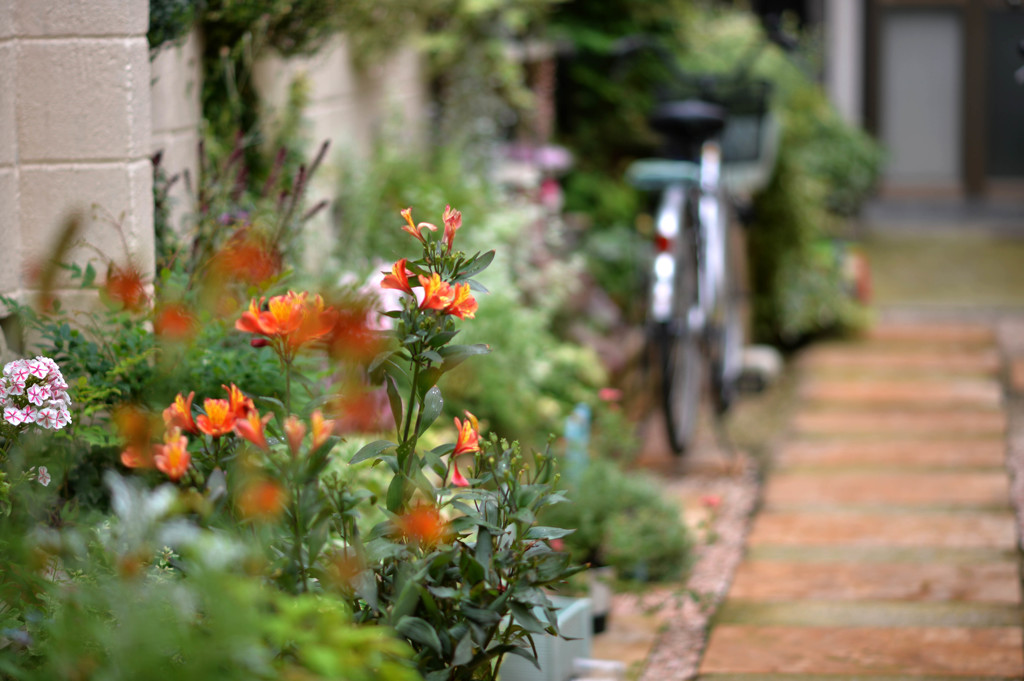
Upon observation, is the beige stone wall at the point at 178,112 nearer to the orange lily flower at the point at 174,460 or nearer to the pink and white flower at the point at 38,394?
the pink and white flower at the point at 38,394

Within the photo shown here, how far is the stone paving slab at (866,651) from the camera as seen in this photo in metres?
2.50

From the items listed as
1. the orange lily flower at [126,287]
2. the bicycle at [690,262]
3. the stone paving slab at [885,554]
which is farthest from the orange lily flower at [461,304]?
the bicycle at [690,262]

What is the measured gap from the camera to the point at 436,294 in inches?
65.2

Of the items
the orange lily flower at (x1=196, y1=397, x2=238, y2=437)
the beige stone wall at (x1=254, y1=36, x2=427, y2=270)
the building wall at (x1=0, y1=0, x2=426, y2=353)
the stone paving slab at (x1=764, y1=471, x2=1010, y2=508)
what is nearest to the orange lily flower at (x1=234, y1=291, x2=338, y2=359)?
the orange lily flower at (x1=196, y1=397, x2=238, y2=437)

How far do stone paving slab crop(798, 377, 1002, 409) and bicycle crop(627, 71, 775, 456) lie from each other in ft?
1.87

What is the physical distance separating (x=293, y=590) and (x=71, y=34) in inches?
53.6

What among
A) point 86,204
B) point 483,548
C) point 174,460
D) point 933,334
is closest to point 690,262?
point 933,334

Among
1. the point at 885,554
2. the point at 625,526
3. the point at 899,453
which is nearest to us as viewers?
the point at 625,526

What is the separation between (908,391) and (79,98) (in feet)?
11.9

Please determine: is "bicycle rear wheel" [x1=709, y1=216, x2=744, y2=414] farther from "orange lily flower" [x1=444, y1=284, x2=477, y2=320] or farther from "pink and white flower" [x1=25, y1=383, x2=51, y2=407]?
"pink and white flower" [x1=25, y1=383, x2=51, y2=407]

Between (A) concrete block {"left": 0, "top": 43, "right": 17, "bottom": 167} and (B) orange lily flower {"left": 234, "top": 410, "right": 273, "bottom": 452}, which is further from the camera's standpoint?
(A) concrete block {"left": 0, "top": 43, "right": 17, "bottom": 167}

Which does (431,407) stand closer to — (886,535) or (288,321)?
(288,321)

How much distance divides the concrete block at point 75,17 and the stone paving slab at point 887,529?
2153mm

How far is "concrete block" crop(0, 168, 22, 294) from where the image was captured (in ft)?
7.71
